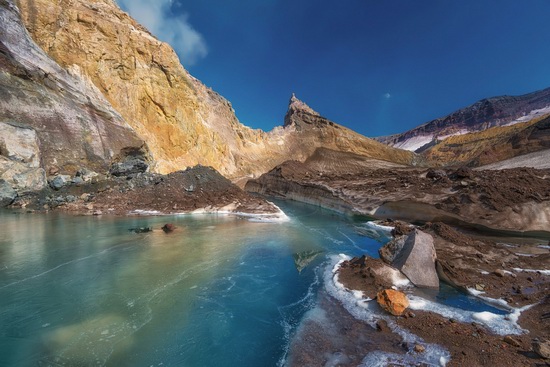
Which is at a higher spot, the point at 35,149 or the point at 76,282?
the point at 35,149


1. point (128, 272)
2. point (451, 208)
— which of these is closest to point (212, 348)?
point (128, 272)

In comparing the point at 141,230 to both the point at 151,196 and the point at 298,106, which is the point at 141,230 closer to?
the point at 151,196

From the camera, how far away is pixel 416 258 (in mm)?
7895

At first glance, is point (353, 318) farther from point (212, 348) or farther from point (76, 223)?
point (76, 223)

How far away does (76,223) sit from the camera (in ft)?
48.6

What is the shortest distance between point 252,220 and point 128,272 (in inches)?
409

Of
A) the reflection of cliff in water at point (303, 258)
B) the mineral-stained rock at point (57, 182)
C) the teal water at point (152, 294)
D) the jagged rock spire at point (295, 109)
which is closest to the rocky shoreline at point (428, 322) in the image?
the teal water at point (152, 294)

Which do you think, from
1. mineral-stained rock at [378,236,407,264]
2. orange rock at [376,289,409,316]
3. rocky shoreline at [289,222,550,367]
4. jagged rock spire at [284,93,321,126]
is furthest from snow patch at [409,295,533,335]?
jagged rock spire at [284,93,321,126]

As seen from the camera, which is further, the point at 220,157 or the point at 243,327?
the point at 220,157

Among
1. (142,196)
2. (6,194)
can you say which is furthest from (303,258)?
(6,194)

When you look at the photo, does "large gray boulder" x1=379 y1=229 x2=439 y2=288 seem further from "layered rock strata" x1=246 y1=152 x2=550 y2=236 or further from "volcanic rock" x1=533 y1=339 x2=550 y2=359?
"layered rock strata" x1=246 y1=152 x2=550 y2=236

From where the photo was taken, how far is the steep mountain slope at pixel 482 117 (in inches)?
4441

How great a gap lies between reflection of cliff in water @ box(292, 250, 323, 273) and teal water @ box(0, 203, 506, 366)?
0.04 metres

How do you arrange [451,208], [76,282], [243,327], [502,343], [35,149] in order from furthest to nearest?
[35,149] < [451,208] < [76,282] < [243,327] < [502,343]
